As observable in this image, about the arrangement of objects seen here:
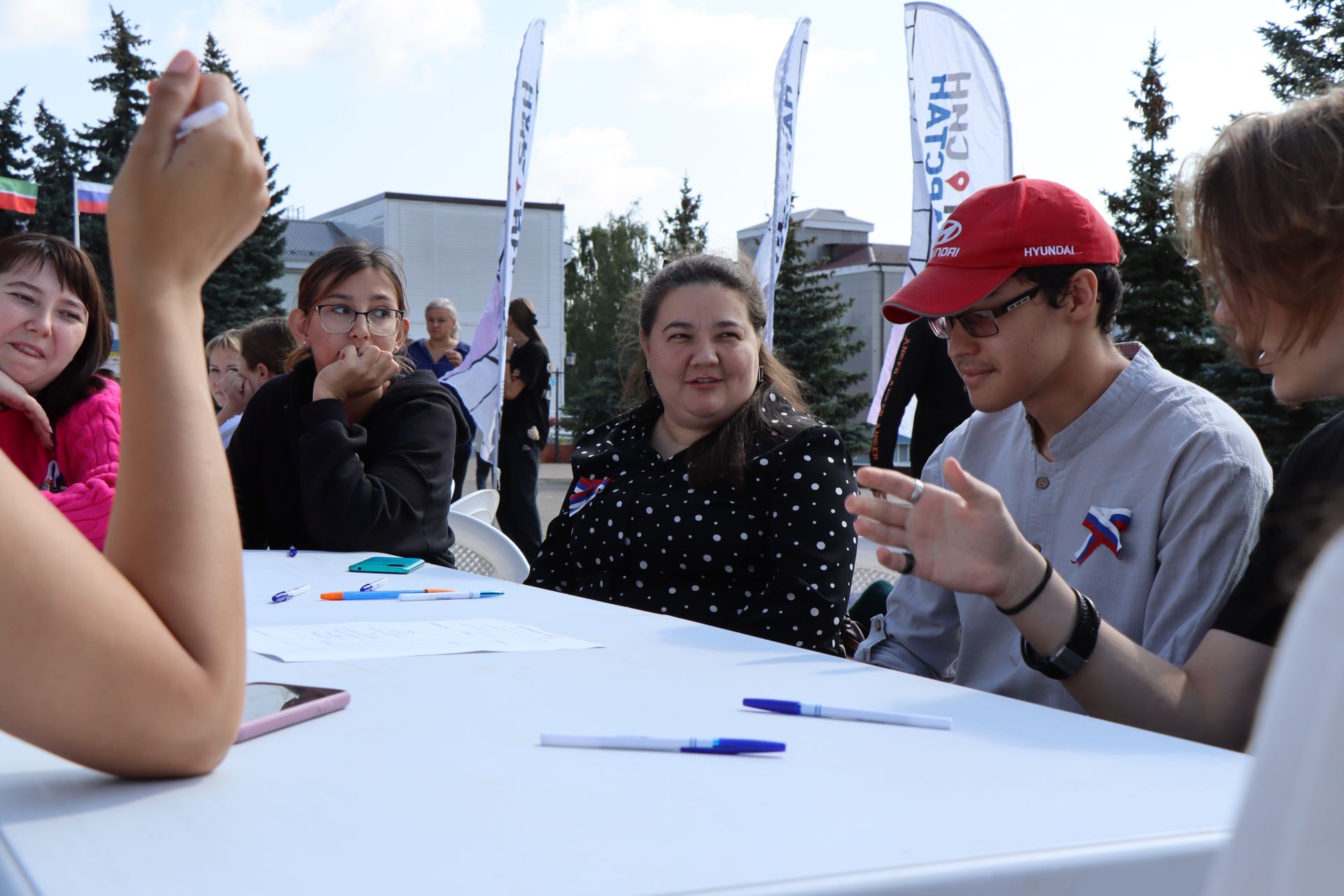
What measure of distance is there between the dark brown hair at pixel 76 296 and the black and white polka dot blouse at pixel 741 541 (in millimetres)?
1279

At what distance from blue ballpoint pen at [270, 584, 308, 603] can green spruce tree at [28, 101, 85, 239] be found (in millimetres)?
29309

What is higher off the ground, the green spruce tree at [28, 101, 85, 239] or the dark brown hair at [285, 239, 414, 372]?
the green spruce tree at [28, 101, 85, 239]

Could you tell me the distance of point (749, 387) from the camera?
9.31 feet

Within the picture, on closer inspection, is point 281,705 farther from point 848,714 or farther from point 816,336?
point 816,336

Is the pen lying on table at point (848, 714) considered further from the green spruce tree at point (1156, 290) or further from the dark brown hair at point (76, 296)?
the green spruce tree at point (1156, 290)

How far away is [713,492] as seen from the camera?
260 cm

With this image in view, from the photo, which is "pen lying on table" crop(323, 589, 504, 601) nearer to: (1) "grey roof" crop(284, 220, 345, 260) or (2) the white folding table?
(2) the white folding table

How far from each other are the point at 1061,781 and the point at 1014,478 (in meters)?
1.19

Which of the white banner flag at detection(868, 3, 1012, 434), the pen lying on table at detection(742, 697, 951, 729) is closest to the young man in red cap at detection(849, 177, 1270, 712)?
the pen lying on table at detection(742, 697, 951, 729)

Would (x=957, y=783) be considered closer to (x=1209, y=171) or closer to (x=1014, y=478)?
(x=1209, y=171)

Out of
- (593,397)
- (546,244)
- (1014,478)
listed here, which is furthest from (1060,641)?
(546,244)

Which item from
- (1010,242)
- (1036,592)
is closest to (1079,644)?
(1036,592)

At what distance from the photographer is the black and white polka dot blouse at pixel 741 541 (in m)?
2.45

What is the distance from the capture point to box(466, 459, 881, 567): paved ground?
32.0 ft
